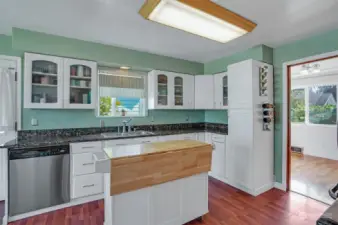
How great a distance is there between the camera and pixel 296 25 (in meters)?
2.54

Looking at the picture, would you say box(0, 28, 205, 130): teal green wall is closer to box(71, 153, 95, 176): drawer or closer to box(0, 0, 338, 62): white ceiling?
box(0, 0, 338, 62): white ceiling

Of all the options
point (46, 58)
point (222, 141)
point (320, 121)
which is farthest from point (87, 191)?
point (320, 121)

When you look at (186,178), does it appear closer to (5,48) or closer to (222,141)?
(222,141)

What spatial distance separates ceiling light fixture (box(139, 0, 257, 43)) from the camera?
1690mm

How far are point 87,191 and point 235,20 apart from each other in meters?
3.05

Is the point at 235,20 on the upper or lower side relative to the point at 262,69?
upper

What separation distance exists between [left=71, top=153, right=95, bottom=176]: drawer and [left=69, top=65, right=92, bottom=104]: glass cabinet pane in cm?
92

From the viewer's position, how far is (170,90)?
4.01m

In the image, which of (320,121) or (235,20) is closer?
(235,20)

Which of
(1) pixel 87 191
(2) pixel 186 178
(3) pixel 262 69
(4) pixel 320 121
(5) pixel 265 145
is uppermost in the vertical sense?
(3) pixel 262 69

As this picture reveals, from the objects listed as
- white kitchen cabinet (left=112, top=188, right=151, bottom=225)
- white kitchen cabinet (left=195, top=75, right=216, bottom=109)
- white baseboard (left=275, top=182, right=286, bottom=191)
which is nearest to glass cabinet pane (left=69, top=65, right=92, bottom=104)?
white kitchen cabinet (left=112, top=188, right=151, bottom=225)

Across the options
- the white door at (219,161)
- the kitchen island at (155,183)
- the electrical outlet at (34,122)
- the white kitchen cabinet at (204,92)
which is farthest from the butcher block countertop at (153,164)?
the white kitchen cabinet at (204,92)

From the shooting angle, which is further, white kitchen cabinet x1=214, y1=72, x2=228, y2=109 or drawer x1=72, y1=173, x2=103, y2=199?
white kitchen cabinet x1=214, y1=72, x2=228, y2=109

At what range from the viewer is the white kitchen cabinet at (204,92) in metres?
4.17
